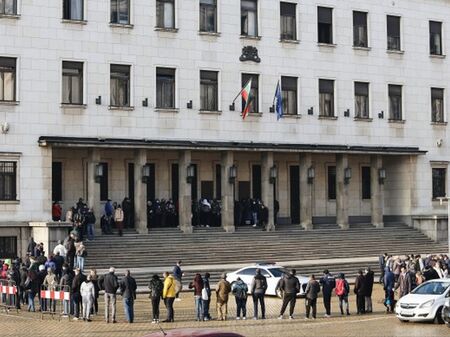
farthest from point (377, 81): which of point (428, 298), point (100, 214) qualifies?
point (428, 298)

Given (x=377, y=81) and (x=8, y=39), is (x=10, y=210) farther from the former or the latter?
(x=377, y=81)

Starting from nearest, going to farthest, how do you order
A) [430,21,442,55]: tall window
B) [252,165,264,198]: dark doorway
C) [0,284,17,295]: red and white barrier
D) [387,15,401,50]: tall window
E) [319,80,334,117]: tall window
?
1. [0,284,17,295]: red and white barrier
2. [319,80,334,117]: tall window
3. [252,165,264,198]: dark doorway
4. [387,15,401,50]: tall window
5. [430,21,442,55]: tall window

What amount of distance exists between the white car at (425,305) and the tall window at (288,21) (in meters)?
25.6

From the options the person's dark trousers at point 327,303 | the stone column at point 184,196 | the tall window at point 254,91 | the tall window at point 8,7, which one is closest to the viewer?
the person's dark trousers at point 327,303

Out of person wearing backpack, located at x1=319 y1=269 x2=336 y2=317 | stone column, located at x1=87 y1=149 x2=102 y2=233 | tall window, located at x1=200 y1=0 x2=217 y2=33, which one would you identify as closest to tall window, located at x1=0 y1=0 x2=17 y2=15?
stone column, located at x1=87 y1=149 x2=102 y2=233

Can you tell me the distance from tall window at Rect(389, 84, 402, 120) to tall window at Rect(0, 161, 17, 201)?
23.1 metres

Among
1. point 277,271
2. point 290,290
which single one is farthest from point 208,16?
point 290,290

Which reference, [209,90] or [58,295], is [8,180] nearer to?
[209,90]

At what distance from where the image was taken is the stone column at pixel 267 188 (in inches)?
2157

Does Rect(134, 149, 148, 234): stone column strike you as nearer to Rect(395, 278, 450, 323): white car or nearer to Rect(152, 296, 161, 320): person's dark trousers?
Rect(152, 296, 161, 320): person's dark trousers

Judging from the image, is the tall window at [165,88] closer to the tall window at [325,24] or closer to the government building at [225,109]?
the government building at [225,109]

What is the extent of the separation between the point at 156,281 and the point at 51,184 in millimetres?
16979

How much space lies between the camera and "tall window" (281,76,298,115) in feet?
183

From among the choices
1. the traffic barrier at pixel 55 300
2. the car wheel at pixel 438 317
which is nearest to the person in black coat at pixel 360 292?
the car wheel at pixel 438 317
